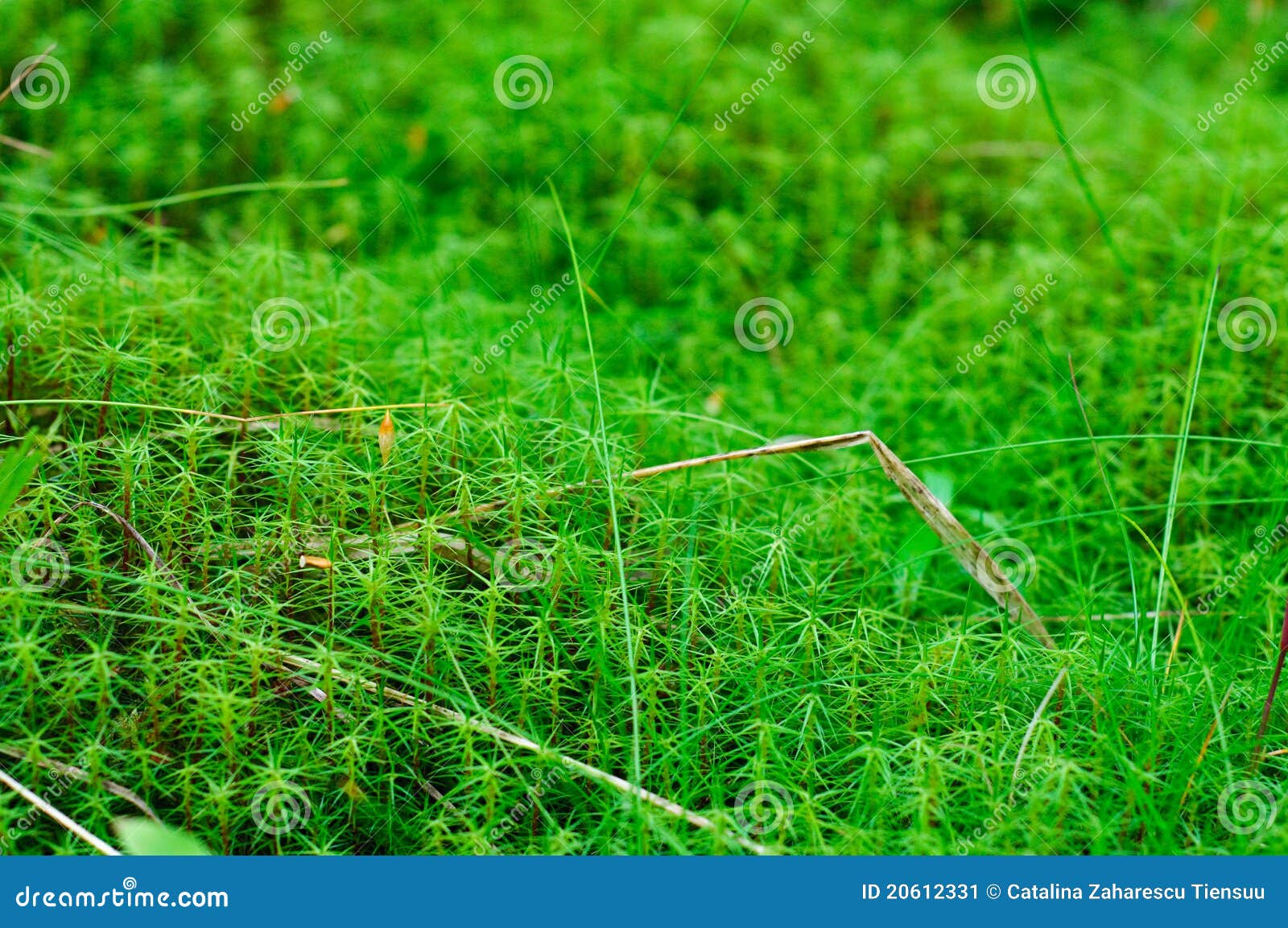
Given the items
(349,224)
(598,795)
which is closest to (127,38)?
(349,224)

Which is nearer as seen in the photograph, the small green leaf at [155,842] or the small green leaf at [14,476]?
the small green leaf at [155,842]

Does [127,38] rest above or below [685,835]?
above

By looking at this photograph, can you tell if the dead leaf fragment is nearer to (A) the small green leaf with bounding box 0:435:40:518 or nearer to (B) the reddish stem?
(A) the small green leaf with bounding box 0:435:40:518

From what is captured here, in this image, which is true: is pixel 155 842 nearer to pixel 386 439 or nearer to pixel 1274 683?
pixel 386 439

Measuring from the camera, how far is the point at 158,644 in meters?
2.08

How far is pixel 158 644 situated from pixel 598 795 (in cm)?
93

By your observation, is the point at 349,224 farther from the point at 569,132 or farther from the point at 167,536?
the point at 167,536

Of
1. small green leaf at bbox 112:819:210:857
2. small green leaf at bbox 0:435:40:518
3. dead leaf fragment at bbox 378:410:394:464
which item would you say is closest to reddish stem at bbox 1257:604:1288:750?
dead leaf fragment at bbox 378:410:394:464

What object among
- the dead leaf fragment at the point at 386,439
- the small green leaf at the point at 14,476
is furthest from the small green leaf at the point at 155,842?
the dead leaf fragment at the point at 386,439

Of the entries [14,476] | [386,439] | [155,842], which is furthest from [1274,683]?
[14,476]

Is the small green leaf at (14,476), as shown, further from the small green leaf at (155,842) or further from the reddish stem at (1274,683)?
the reddish stem at (1274,683)

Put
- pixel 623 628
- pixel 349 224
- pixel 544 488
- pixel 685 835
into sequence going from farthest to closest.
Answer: pixel 349 224 → pixel 544 488 → pixel 623 628 → pixel 685 835

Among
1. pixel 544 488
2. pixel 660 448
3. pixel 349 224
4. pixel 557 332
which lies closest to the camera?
pixel 544 488

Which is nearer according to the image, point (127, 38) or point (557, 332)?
point (557, 332)
